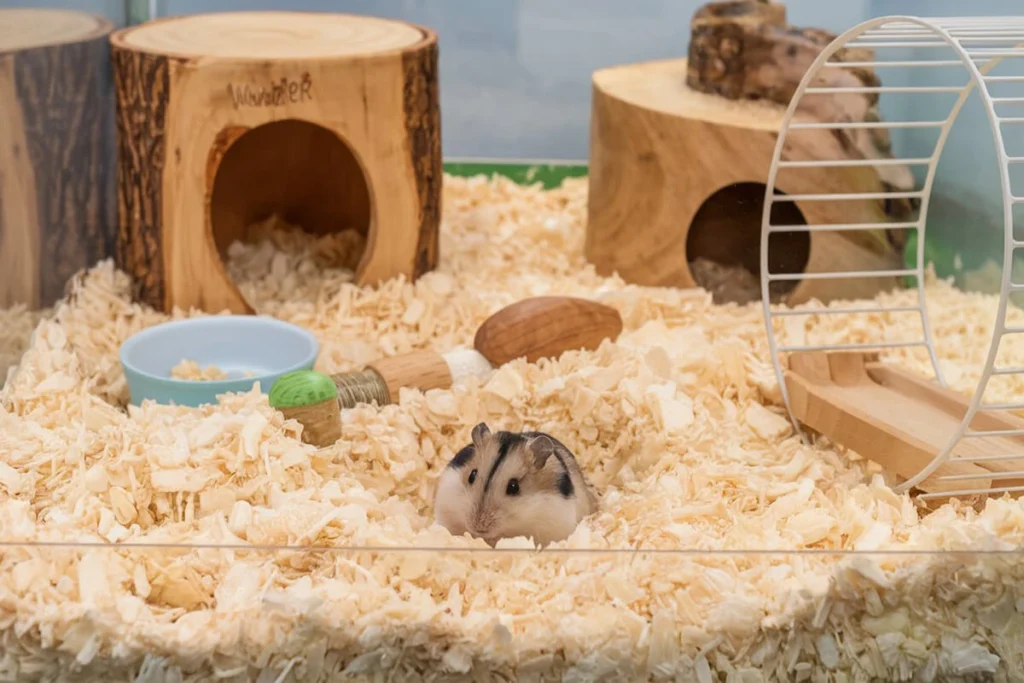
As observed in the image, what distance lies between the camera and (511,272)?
4.16m

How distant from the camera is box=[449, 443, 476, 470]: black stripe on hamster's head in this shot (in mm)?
2363

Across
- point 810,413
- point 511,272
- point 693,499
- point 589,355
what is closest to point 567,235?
point 511,272

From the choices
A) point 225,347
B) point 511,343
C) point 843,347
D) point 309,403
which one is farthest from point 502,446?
point 225,347

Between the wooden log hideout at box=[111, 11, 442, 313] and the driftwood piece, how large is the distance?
1.03m

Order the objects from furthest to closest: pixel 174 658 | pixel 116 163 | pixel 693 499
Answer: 1. pixel 116 163
2. pixel 693 499
3. pixel 174 658

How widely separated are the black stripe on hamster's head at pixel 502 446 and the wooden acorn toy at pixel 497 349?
0.46 m

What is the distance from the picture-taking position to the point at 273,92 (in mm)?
3482

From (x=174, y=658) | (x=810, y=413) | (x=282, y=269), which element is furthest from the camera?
(x=282, y=269)

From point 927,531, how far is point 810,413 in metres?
0.82

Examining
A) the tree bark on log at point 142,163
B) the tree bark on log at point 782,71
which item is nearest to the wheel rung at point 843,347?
the tree bark on log at point 782,71

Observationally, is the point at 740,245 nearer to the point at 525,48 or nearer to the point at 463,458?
the point at 525,48

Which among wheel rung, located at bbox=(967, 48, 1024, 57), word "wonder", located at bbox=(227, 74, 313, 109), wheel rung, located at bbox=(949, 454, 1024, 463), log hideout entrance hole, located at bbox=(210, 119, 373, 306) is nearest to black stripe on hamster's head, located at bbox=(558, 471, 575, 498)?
wheel rung, located at bbox=(949, 454, 1024, 463)

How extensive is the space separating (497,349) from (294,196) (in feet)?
5.35

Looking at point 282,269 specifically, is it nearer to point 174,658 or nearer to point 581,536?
point 581,536
